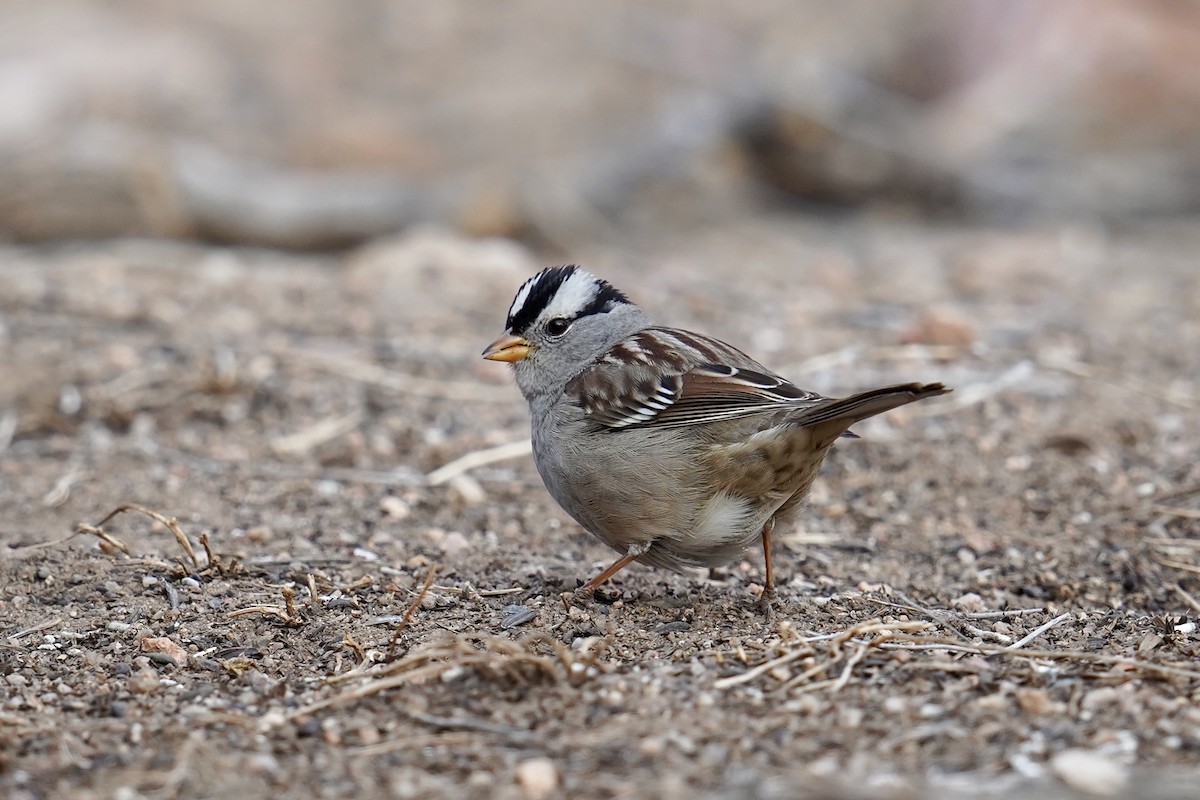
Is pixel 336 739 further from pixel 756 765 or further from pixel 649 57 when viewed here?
pixel 649 57

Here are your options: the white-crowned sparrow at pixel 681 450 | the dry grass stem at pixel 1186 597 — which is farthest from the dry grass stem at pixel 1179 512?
the white-crowned sparrow at pixel 681 450

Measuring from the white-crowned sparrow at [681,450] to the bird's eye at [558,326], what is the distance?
1.08 feet

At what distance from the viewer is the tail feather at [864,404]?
11.4ft

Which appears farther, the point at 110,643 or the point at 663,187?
the point at 663,187

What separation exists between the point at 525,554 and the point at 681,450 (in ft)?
3.07

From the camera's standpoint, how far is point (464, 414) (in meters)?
6.39

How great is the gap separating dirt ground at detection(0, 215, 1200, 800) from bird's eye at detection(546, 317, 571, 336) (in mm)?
783

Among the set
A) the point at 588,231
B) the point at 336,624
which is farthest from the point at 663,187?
the point at 336,624

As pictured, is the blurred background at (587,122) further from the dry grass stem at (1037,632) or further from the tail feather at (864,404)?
the dry grass stem at (1037,632)

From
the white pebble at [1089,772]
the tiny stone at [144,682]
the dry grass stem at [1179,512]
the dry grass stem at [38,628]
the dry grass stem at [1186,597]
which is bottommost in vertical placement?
the dry grass stem at [38,628]

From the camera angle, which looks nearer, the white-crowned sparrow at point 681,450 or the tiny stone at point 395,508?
the white-crowned sparrow at point 681,450

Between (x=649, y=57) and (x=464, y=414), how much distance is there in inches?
353

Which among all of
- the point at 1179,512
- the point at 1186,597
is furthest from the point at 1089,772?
the point at 1179,512

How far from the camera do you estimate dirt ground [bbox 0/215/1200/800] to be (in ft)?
9.91
